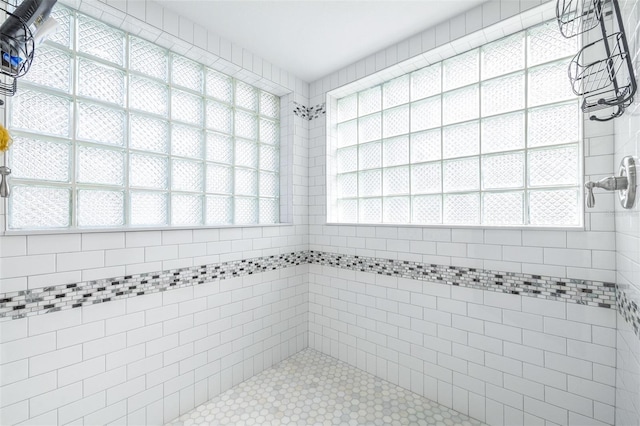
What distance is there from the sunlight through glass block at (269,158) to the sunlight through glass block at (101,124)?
1.13 metres

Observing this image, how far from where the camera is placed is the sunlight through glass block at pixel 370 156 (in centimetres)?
259

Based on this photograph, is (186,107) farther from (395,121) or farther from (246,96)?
(395,121)

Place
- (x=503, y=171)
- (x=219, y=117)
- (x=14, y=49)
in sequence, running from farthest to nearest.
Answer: (x=219, y=117), (x=503, y=171), (x=14, y=49)

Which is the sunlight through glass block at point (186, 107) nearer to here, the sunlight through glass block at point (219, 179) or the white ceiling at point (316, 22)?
the sunlight through glass block at point (219, 179)

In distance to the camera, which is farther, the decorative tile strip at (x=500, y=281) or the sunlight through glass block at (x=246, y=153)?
the sunlight through glass block at (x=246, y=153)

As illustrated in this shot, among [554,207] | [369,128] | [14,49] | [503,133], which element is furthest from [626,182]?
[14,49]

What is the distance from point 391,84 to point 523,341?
2185 mm

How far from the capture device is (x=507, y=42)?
193 cm

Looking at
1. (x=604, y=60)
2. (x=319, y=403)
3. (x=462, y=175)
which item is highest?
(x=604, y=60)

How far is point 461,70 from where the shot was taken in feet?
6.97

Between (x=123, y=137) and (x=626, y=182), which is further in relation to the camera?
(x=123, y=137)

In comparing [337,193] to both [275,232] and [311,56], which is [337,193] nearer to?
[275,232]

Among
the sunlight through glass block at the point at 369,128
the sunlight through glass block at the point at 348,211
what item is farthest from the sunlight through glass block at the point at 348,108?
the sunlight through glass block at the point at 348,211

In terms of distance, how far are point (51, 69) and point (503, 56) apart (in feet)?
9.22
